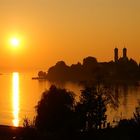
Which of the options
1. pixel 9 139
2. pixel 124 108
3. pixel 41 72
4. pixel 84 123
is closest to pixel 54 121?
pixel 84 123

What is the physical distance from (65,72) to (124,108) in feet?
256

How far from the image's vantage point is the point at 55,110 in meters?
18.5

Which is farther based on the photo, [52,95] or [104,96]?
[104,96]

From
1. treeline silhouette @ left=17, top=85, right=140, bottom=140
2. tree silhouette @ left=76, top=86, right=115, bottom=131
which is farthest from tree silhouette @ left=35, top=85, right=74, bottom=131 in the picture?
tree silhouette @ left=76, top=86, right=115, bottom=131

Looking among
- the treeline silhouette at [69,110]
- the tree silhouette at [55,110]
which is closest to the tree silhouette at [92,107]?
the treeline silhouette at [69,110]

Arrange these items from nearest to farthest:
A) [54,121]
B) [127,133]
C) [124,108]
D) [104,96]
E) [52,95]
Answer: [127,133] < [54,121] < [52,95] < [104,96] < [124,108]

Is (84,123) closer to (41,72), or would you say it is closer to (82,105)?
(82,105)

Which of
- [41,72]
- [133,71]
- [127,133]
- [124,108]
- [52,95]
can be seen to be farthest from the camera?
[41,72]

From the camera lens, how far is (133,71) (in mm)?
113875

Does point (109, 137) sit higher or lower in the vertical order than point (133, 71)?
lower

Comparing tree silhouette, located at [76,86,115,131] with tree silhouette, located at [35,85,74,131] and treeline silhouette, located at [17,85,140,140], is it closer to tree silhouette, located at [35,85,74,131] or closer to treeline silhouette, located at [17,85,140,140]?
treeline silhouette, located at [17,85,140,140]

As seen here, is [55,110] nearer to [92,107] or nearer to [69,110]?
[69,110]

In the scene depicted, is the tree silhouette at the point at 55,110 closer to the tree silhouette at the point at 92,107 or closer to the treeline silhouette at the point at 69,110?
the treeline silhouette at the point at 69,110

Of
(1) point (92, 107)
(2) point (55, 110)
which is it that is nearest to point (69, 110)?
(2) point (55, 110)
